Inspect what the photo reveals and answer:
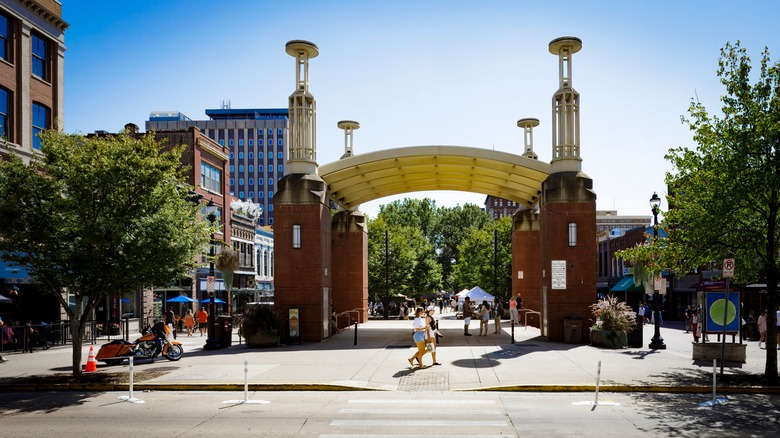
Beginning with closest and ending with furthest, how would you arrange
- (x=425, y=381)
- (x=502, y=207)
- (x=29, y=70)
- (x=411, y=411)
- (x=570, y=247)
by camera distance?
1. (x=411, y=411)
2. (x=425, y=381)
3. (x=570, y=247)
4. (x=29, y=70)
5. (x=502, y=207)

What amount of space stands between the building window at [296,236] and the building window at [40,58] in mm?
15210

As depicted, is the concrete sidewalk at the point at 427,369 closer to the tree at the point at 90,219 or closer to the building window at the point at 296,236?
the tree at the point at 90,219

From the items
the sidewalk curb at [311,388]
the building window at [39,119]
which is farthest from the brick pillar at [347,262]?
the sidewalk curb at [311,388]

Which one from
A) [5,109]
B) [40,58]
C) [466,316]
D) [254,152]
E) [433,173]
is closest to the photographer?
[5,109]

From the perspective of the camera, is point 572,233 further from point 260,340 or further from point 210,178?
point 210,178

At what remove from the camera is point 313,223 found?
28047mm

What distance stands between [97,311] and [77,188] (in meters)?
23.9

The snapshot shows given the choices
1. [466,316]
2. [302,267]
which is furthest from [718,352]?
[302,267]

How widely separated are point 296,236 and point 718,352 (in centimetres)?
1607

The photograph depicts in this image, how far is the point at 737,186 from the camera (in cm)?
1596

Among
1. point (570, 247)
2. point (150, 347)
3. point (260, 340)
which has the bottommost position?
point (260, 340)

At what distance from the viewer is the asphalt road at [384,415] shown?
37.3 ft

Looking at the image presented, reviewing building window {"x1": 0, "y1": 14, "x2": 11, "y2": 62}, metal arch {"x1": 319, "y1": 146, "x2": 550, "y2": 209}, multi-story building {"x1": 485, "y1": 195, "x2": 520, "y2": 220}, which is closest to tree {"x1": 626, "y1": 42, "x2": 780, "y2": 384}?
metal arch {"x1": 319, "y1": 146, "x2": 550, "y2": 209}

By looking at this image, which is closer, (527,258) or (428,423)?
(428,423)
